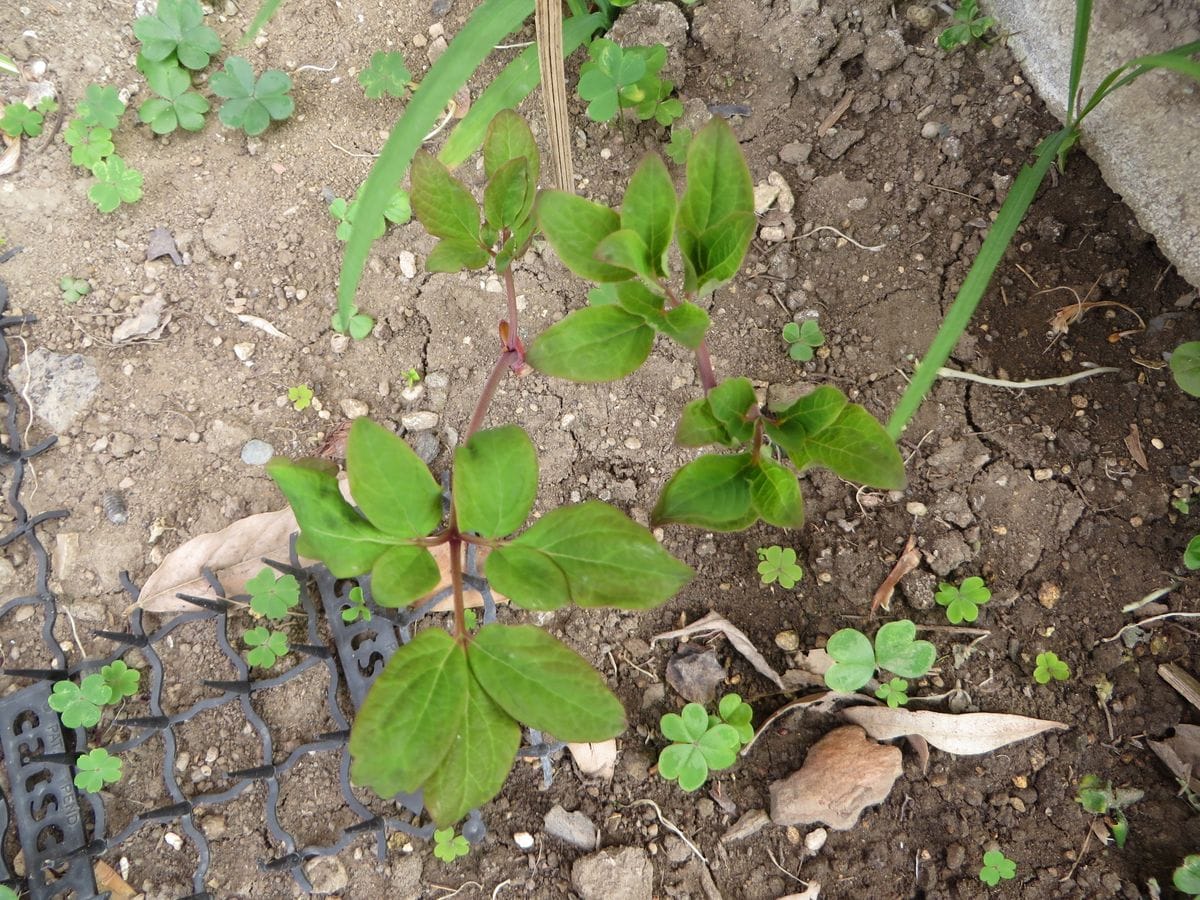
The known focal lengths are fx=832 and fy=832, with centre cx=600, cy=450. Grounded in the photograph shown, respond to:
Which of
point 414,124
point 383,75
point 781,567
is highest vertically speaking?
point 414,124

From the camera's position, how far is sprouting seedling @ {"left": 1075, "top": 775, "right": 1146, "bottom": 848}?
1550mm

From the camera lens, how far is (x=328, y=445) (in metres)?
Result: 1.89

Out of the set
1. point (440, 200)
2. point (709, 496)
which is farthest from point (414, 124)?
point (709, 496)

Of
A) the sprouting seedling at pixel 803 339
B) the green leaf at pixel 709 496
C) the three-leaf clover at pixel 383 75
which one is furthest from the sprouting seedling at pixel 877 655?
the three-leaf clover at pixel 383 75

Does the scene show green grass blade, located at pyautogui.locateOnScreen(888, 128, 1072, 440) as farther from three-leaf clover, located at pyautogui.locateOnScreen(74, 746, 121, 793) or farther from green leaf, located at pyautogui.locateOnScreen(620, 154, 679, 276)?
three-leaf clover, located at pyautogui.locateOnScreen(74, 746, 121, 793)

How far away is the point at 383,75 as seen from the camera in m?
2.05

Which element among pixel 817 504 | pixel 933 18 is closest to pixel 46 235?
pixel 817 504

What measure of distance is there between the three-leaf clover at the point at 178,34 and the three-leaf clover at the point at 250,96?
3.5 inches

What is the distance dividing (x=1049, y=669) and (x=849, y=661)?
39 cm

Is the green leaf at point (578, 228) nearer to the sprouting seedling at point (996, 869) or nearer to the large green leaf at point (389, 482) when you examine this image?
the large green leaf at point (389, 482)

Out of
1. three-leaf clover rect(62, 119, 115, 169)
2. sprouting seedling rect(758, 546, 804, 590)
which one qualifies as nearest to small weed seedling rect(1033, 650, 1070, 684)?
sprouting seedling rect(758, 546, 804, 590)

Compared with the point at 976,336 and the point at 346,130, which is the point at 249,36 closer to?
the point at 346,130

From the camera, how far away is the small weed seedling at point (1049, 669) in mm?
1615

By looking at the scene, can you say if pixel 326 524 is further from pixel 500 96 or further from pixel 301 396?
pixel 500 96
